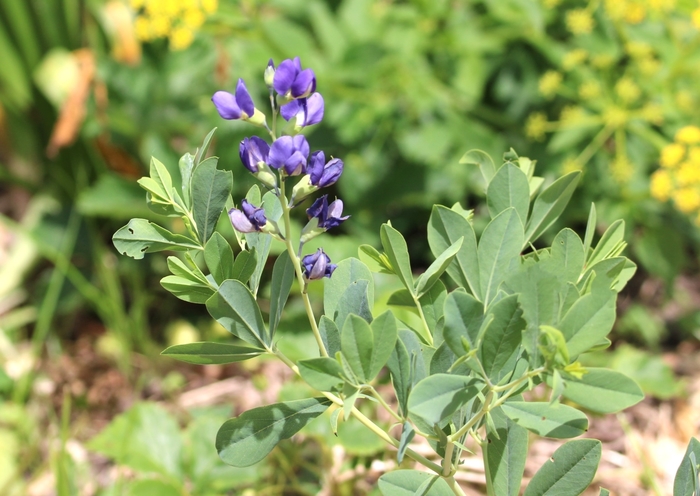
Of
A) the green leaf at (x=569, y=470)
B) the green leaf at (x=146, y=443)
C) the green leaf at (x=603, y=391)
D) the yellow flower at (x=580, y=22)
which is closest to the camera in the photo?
the green leaf at (x=603, y=391)

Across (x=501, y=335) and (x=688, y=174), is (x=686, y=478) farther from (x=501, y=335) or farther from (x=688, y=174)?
(x=688, y=174)

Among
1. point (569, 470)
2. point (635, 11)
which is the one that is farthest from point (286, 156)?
point (635, 11)

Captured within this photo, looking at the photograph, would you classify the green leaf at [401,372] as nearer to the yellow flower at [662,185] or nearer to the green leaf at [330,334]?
the green leaf at [330,334]

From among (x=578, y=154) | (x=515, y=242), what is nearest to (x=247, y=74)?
(x=578, y=154)

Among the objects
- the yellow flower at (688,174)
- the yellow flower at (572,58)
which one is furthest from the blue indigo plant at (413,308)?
the yellow flower at (572,58)

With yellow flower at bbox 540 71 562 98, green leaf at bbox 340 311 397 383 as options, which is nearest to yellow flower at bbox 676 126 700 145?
yellow flower at bbox 540 71 562 98

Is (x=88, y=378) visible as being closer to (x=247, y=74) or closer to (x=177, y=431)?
(x=177, y=431)

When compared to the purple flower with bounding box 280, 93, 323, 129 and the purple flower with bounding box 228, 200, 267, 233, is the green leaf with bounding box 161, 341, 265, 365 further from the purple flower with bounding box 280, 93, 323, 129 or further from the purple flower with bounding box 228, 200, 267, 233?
the purple flower with bounding box 280, 93, 323, 129
